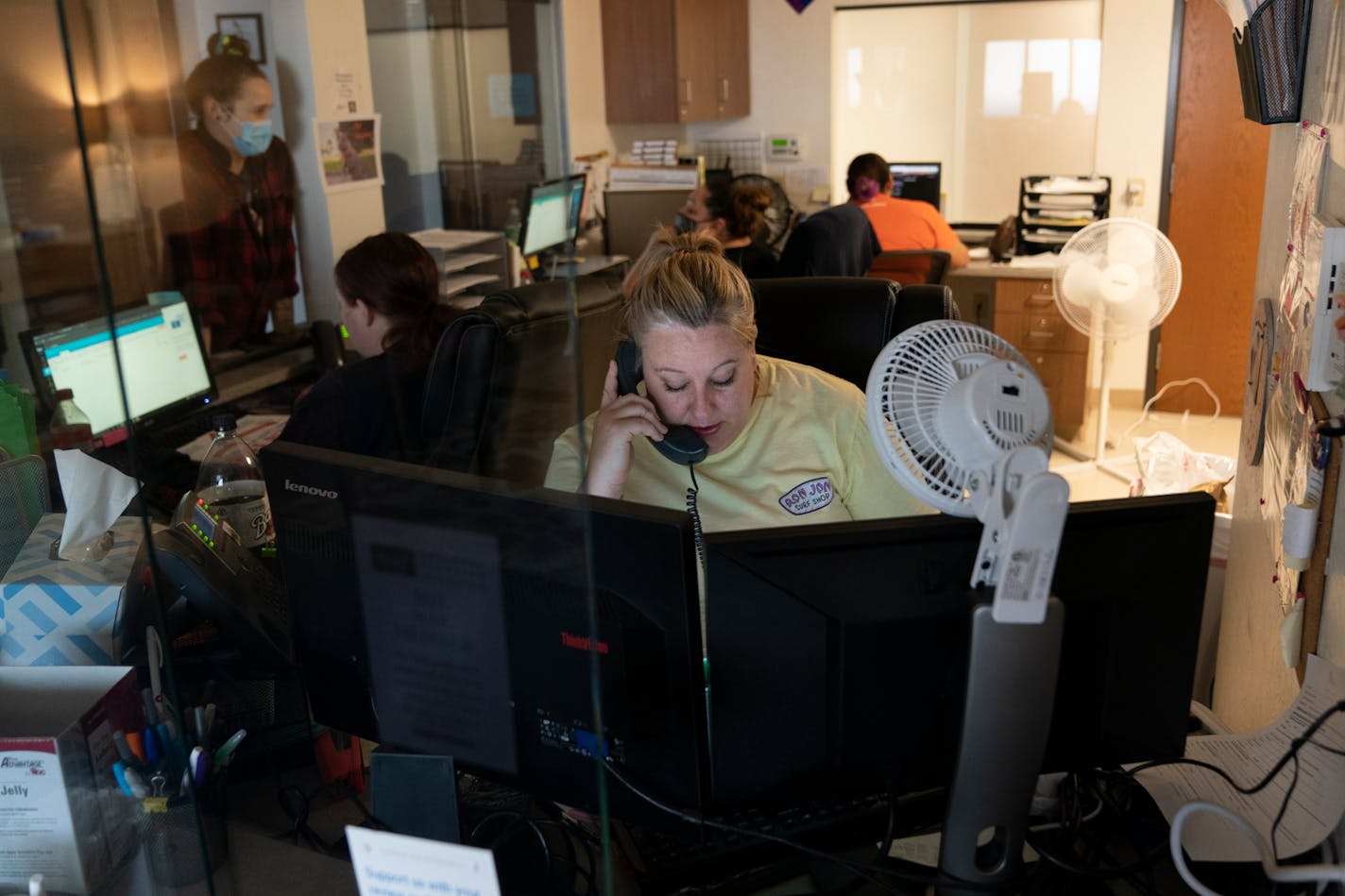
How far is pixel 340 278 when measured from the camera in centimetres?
241

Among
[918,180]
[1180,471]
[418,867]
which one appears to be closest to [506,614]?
[418,867]

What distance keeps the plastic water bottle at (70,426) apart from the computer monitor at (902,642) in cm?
81

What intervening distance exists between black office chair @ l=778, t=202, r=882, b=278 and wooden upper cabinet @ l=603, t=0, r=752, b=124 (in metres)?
1.49

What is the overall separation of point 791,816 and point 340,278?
5.17 feet

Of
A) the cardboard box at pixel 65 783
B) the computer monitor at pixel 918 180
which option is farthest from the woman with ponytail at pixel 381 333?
the computer monitor at pixel 918 180

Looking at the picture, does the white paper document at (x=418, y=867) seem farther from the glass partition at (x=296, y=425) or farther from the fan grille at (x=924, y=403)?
the fan grille at (x=924, y=403)

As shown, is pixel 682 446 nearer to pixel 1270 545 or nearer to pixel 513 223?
pixel 513 223

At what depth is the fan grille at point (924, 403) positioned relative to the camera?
1.02 m

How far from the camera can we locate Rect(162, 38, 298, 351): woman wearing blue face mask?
100 inches

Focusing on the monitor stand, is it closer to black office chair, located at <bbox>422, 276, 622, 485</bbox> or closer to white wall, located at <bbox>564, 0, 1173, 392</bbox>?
black office chair, located at <bbox>422, 276, 622, 485</bbox>

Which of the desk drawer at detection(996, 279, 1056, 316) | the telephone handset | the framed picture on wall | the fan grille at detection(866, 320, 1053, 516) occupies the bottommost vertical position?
the desk drawer at detection(996, 279, 1056, 316)

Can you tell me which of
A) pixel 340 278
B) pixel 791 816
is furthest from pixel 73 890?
pixel 340 278

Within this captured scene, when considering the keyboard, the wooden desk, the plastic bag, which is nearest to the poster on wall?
the keyboard

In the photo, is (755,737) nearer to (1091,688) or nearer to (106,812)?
(1091,688)
